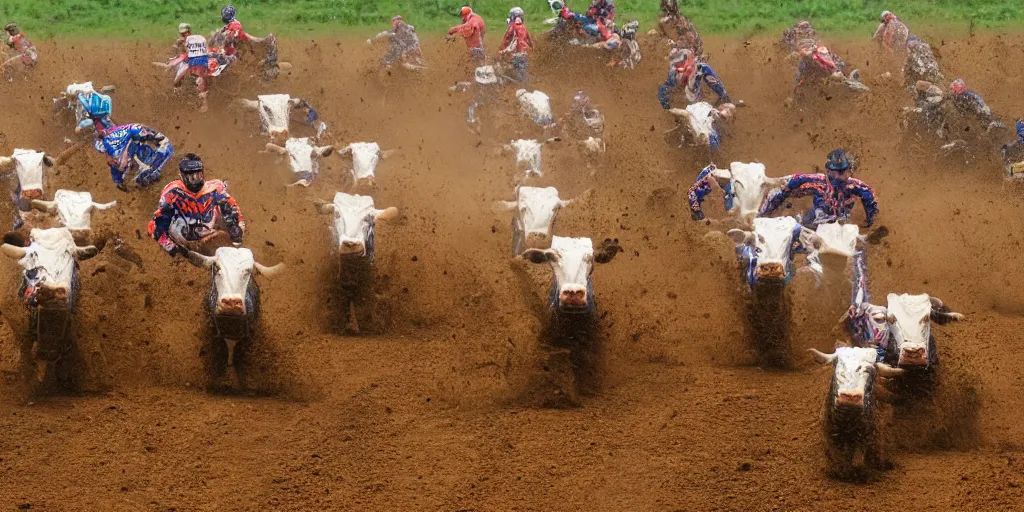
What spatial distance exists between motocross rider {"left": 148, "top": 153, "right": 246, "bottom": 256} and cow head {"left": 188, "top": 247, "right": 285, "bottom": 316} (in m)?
0.91

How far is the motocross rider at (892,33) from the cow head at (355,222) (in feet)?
49.5

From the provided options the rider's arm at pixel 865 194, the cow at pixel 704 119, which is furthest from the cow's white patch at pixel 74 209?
the rider's arm at pixel 865 194

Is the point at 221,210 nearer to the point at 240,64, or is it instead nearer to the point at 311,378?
Result: the point at 311,378

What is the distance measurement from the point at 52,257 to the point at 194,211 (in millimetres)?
2257

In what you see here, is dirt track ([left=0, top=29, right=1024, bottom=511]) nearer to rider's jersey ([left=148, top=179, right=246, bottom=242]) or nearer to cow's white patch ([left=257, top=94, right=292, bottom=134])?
cow's white patch ([left=257, top=94, right=292, bottom=134])

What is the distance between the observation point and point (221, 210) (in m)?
20.8

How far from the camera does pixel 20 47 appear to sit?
101ft

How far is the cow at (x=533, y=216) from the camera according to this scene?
21859 millimetres

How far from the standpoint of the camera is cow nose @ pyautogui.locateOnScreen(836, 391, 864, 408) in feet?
56.9

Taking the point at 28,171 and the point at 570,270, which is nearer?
the point at 570,270

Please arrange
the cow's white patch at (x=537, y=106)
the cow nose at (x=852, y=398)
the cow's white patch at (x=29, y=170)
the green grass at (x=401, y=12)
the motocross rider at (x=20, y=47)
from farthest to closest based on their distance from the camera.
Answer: the green grass at (x=401, y=12), the motocross rider at (x=20, y=47), the cow's white patch at (x=537, y=106), the cow's white patch at (x=29, y=170), the cow nose at (x=852, y=398)

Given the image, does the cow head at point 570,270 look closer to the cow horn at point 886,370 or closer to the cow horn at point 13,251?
the cow horn at point 886,370

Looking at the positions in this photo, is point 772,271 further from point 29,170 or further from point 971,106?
point 29,170

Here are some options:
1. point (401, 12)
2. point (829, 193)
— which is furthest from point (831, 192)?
point (401, 12)
